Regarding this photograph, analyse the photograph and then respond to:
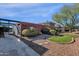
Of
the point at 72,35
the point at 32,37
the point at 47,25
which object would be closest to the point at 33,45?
the point at 32,37

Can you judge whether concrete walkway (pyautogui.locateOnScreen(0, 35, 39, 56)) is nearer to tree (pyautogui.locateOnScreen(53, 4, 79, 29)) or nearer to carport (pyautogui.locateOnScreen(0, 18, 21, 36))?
carport (pyautogui.locateOnScreen(0, 18, 21, 36))

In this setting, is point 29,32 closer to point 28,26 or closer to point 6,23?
point 28,26

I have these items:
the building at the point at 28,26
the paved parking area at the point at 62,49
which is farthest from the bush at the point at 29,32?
the paved parking area at the point at 62,49

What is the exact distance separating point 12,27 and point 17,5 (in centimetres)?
23

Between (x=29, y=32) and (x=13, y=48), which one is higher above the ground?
(x=29, y=32)

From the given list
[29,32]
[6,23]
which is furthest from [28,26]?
[6,23]

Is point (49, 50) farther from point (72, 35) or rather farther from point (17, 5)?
point (17, 5)

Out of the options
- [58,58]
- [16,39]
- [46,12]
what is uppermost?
[46,12]

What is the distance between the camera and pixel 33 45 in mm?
A: 2488

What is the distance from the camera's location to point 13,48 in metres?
2.47

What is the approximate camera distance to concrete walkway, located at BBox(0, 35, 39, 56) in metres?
2.47

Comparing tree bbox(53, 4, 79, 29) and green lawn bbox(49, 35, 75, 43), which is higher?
tree bbox(53, 4, 79, 29)

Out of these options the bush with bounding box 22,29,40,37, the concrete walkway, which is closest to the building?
the bush with bounding box 22,29,40,37

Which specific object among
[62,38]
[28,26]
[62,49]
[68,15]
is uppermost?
[68,15]
